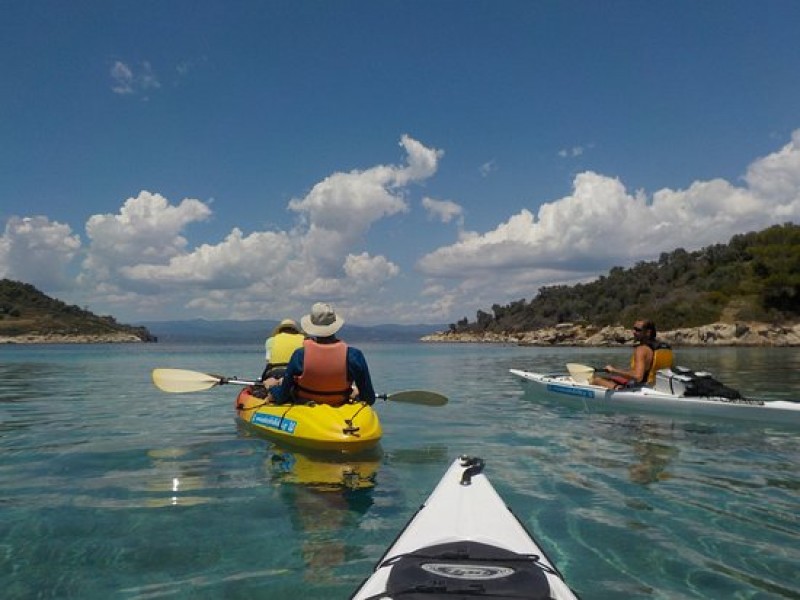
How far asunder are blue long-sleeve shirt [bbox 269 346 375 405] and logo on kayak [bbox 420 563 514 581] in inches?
209

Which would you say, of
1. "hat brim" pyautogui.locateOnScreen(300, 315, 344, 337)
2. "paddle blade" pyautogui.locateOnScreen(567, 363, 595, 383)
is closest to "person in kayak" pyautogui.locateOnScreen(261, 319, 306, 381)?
"hat brim" pyautogui.locateOnScreen(300, 315, 344, 337)

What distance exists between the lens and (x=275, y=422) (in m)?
9.37

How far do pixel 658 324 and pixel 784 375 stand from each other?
50239mm

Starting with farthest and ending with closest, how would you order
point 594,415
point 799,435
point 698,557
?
A: point 594,415 < point 799,435 < point 698,557

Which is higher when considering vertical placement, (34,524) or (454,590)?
(454,590)

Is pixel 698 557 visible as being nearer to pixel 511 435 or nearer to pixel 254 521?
pixel 254 521

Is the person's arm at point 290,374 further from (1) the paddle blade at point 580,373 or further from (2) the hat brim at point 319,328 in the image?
(1) the paddle blade at point 580,373

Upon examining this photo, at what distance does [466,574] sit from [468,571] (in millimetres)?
56

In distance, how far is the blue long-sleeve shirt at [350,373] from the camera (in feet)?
28.7

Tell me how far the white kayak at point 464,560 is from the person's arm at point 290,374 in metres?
4.29

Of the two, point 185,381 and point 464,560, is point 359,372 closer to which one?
point 185,381

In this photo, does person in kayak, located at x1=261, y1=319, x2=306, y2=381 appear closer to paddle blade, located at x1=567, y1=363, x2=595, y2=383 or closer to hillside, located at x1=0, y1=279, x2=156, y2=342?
paddle blade, located at x1=567, y1=363, x2=595, y2=383

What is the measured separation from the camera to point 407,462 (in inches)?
340

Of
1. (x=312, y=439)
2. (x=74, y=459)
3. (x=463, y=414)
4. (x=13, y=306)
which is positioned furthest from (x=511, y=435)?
(x=13, y=306)
